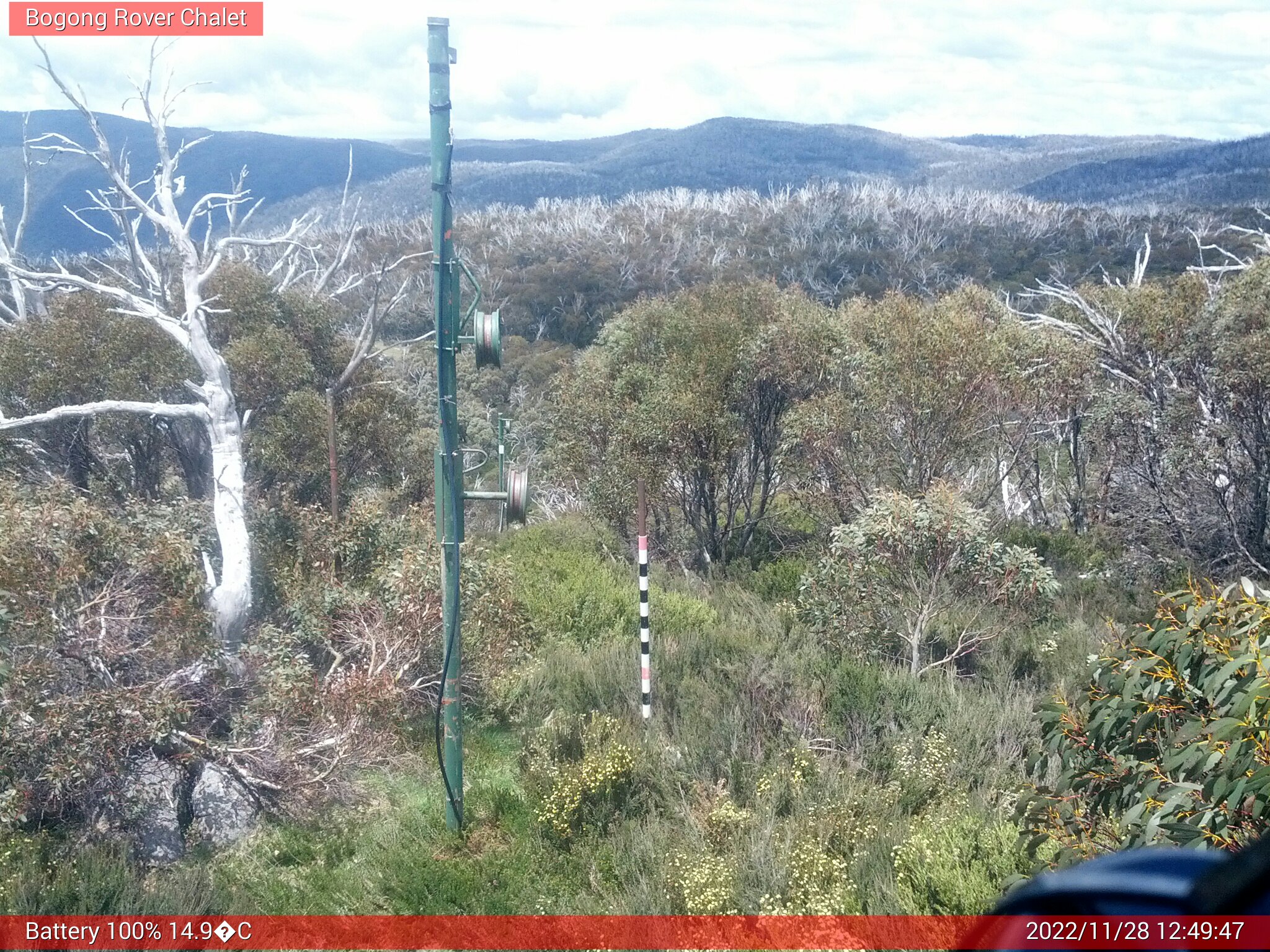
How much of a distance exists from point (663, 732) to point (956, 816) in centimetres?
229

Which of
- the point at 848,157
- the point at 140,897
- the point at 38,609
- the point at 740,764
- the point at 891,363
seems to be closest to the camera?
the point at 140,897

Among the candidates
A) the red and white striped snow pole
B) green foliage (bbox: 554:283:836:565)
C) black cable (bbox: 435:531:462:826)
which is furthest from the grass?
green foliage (bbox: 554:283:836:565)

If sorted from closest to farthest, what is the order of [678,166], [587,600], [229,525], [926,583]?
[926,583], [229,525], [587,600], [678,166]

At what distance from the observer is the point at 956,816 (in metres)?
5.31

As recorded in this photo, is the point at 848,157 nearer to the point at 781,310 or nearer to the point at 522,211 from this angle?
the point at 522,211

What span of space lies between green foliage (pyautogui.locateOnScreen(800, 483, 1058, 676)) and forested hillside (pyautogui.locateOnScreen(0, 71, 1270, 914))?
46mm

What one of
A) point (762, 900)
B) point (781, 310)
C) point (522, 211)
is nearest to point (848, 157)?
point (522, 211)

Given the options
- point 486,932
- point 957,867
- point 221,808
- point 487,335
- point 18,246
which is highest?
point 18,246

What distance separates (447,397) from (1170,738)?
13.0 ft

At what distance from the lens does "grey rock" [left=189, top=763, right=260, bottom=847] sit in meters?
6.76

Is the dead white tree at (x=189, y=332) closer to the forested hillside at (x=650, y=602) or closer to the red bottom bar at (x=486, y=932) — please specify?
the forested hillside at (x=650, y=602)

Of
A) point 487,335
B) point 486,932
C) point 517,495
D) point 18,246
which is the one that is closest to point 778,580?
point 517,495

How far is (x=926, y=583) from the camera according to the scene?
368 inches

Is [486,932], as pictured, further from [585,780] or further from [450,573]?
[450,573]
